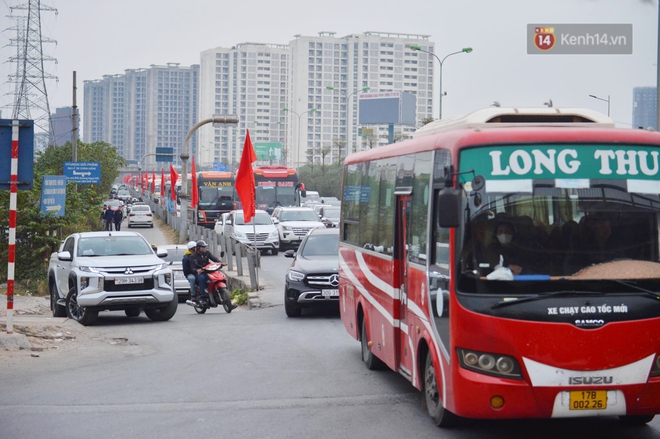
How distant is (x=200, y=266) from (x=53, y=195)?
32.0 ft

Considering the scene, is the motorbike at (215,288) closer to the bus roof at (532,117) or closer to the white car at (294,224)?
the bus roof at (532,117)

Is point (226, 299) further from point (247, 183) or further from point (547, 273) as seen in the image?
point (547, 273)

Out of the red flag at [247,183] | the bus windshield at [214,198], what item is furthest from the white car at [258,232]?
the bus windshield at [214,198]

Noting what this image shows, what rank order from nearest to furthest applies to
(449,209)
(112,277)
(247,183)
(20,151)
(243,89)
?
(449,209) → (20,151) → (112,277) → (247,183) → (243,89)

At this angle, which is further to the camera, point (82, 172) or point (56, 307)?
point (82, 172)

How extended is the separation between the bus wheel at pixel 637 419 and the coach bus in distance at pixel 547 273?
3.76 feet

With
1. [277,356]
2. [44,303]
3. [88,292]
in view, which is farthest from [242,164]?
[277,356]

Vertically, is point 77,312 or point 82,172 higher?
point 82,172

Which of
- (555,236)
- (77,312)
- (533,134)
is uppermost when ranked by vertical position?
(533,134)

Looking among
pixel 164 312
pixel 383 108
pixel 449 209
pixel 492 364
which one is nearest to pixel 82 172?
pixel 164 312

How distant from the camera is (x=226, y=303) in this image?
729 inches

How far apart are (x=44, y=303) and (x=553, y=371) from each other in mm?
17147

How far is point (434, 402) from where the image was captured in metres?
7.70

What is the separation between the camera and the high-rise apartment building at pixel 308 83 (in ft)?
551
